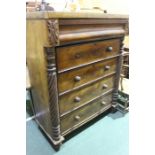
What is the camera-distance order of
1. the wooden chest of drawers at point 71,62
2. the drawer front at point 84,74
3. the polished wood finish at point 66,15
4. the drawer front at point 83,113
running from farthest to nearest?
the drawer front at point 83,113 < the drawer front at point 84,74 < the wooden chest of drawers at point 71,62 < the polished wood finish at point 66,15

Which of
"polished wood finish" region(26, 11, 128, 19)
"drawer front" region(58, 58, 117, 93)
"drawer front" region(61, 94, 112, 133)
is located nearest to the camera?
"polished wood finish" region(26, 11, 128, 19)

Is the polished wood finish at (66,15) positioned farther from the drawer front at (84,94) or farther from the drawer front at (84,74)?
the drawer front at (84,94)

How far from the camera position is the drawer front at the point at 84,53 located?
3.36ft

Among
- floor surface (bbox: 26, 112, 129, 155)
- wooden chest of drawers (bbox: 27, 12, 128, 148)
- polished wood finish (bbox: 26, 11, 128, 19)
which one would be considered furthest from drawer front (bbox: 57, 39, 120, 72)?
floor surface (bbox: 26, 112, 129, 155)

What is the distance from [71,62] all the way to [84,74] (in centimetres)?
19

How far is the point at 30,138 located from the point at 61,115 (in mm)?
469

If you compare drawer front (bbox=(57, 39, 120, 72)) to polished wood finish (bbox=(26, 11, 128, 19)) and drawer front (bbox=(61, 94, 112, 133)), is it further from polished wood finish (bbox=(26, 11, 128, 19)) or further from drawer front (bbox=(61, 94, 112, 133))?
drawer front (bbox=(61, 94, 112, 133))

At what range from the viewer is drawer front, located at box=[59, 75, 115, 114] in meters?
1.18

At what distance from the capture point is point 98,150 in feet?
4.34

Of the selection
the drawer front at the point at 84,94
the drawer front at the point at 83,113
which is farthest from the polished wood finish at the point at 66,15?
the drawer front at the point at 83,113

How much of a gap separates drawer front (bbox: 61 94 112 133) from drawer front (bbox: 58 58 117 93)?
0.86 ft
